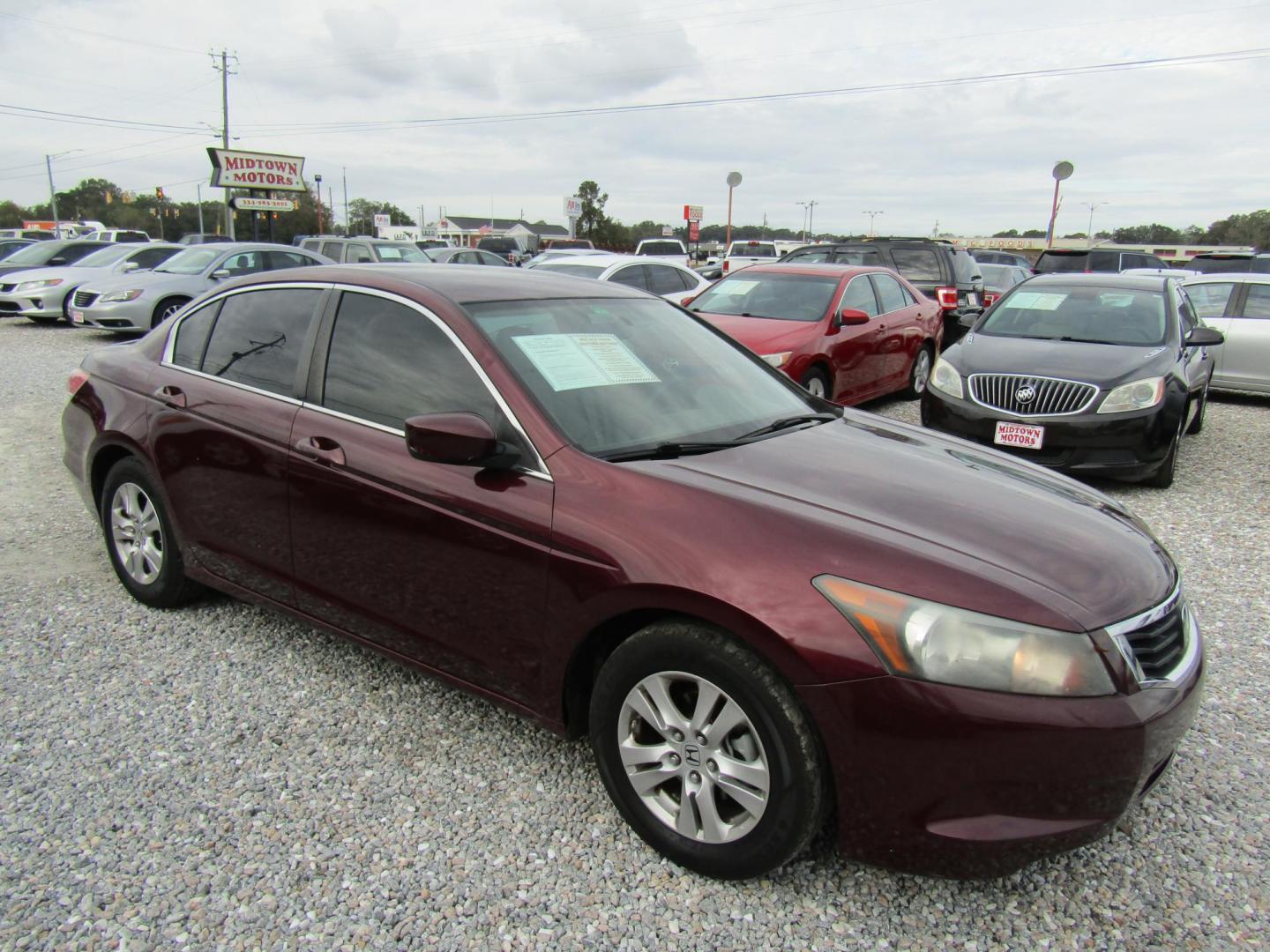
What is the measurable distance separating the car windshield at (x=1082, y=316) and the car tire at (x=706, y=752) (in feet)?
20.1

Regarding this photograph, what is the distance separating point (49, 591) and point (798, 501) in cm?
366

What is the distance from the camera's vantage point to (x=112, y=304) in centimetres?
1278

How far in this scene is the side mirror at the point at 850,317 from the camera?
8.03 metres

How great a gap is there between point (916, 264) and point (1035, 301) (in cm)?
539

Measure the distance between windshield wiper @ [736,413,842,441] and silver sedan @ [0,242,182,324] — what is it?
47.8ft

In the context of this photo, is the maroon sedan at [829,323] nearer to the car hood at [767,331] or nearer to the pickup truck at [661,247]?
the car hood at [767,331]

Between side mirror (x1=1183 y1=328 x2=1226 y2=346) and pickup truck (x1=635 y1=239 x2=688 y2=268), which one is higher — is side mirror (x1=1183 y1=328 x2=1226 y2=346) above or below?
below

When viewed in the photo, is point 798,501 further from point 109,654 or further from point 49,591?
point 49,591

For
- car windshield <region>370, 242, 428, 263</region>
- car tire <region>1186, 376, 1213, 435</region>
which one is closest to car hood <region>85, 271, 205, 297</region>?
car windshield <region>370, 242, 428, 263</region>

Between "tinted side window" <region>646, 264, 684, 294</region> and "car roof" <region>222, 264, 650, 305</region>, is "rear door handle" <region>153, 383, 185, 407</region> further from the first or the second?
"tinted side window" <region>646, 264, 684, 294</region>

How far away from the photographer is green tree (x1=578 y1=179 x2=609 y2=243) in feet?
242

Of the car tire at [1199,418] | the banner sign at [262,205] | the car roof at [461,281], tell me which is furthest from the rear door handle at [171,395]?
the banner sign at [262,205]

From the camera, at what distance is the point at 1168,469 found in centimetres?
629

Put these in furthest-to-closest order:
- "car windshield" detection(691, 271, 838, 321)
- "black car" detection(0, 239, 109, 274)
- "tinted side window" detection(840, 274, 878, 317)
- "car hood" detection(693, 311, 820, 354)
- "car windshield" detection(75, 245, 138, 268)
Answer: "black car" detection(0, 239, 109, 274)
"car windshield" detection(75, 245, 138, 268)
"tinted side window" detection(840, 274, 878, 317)
"car windshield" detection(691, 271, 838, 321)
"car hood" detection(693, 311, 820, 354)
